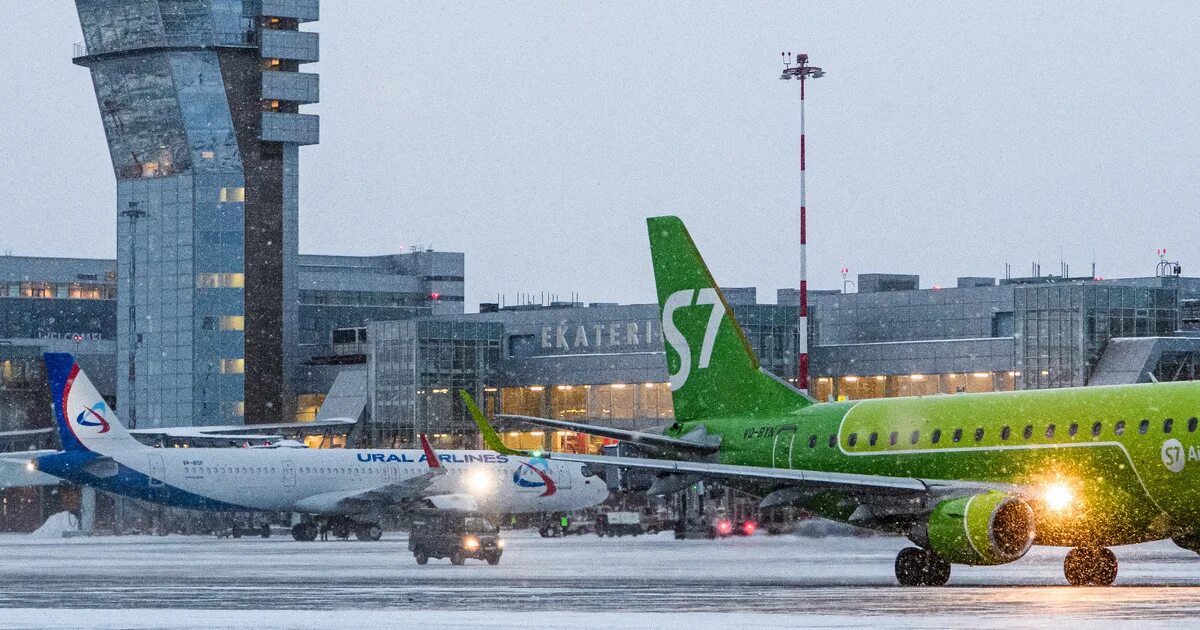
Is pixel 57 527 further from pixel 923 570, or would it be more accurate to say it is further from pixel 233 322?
pixel 923 570

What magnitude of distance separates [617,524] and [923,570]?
53.0m

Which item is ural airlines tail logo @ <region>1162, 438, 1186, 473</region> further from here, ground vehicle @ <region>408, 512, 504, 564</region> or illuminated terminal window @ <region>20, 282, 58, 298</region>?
illuminated terminal window @ <region>20, 282, 58, 298</region>

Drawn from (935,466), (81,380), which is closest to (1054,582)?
(935,466)

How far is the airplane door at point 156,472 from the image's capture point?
275 ft

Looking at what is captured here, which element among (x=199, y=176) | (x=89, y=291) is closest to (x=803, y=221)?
(x=199, y=176)

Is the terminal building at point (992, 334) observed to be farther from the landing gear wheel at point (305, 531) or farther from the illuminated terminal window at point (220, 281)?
the illuminated terminal window at point (220, 281)

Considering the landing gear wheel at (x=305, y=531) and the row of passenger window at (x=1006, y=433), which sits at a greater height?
the row of passenger window at (x=1006, y=433)

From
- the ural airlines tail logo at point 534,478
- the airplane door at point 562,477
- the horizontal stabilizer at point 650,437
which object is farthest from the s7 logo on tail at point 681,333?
the airplane door at point 562,477

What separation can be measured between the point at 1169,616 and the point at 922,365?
273ft

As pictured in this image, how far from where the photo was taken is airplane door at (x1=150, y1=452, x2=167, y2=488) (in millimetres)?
83938

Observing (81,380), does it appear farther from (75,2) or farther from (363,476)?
(75,2)

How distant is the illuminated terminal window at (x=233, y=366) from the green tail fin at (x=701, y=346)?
348 feet

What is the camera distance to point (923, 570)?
128 ft

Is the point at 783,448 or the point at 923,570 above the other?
the point at 783,448
